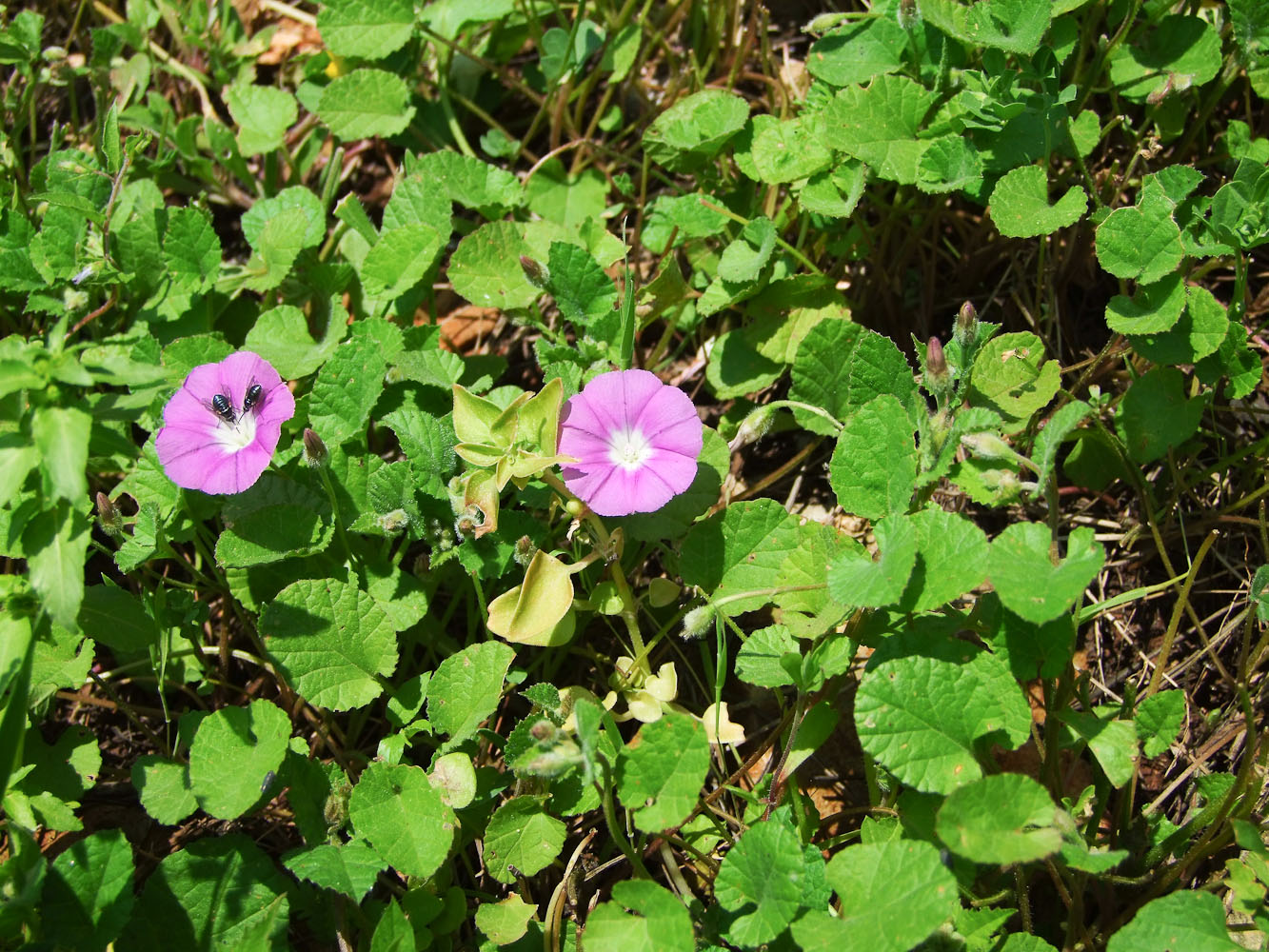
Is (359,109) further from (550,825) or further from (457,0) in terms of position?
(550,825)

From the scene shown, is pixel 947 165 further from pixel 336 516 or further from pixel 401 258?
pixel 336 516

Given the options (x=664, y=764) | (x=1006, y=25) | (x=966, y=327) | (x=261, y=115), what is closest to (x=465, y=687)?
(x=664, y=764)

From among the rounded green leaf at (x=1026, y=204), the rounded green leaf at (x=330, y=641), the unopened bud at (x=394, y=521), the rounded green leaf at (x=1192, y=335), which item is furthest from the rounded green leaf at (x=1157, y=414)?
the rounded green leaf at (x=330, y=641)

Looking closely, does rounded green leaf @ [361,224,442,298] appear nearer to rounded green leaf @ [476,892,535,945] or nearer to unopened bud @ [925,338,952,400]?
unopened bud @ [925,338,952,400]

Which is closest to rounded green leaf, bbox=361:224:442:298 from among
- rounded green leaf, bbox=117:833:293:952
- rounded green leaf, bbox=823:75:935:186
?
rounded green leaf, bbox=823:75:935:186

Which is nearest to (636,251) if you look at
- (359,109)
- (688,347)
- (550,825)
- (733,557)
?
(688,347)
